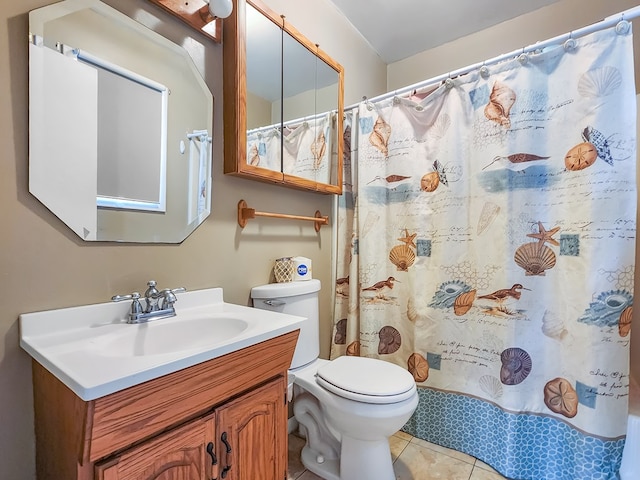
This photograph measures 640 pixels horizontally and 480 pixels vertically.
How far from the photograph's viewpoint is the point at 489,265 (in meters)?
1.49

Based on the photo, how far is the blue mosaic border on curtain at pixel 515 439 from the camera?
4.12ft

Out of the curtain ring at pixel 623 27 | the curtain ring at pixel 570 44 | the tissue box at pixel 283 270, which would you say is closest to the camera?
the curtain ring at pixel 623 27

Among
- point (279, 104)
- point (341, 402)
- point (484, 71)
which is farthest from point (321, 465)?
point (484, 71)

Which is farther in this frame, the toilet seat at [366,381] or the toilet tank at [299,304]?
the toilet tank at [299,304]

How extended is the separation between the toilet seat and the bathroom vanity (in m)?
0.30

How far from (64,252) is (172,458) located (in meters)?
0.64

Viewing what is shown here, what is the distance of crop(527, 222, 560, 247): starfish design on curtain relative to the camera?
4.40ft

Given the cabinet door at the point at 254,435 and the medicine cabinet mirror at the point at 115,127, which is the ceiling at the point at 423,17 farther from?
the cabinet door at the point at 254,435

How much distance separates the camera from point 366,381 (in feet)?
4.19

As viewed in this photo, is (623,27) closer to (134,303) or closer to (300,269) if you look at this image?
(300,269)

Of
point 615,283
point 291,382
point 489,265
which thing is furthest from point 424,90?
point 291,382

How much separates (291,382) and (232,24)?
153 cm

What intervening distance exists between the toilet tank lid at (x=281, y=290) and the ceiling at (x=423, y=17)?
170 centimetres

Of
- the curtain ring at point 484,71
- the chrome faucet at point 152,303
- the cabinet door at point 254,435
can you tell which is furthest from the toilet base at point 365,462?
the curtain ring at point 484,71
